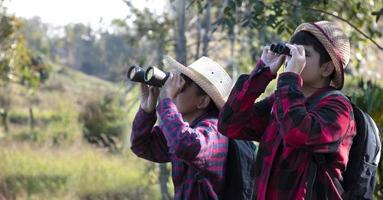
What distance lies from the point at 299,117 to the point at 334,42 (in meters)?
0.38

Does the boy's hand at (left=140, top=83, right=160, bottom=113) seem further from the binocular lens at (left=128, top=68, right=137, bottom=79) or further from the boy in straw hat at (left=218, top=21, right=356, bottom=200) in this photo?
the boy in straw hat at (left=218, top=21, right=356, bottom=200)

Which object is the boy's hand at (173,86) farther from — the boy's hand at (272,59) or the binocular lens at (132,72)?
the boy's hand at (272,59)

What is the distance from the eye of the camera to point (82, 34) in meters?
46.8

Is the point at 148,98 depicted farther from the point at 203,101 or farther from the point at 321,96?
the point at 321,96

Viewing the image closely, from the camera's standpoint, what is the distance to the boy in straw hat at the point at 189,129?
2.96 metres

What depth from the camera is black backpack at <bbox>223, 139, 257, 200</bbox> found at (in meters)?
3.11

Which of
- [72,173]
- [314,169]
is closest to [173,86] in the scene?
[314,169]

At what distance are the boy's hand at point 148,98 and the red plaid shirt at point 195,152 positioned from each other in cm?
3

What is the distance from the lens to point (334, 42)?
2666 millimetres

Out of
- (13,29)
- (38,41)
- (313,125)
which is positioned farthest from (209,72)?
(38,41)

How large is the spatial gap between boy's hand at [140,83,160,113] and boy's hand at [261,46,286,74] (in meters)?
0.78

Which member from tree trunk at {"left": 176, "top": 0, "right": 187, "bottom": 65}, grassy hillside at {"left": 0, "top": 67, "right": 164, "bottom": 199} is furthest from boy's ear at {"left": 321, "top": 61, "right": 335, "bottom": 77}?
grassy hillside at {"left": 0, "top": 67, "right": 164, "bottom": 199}

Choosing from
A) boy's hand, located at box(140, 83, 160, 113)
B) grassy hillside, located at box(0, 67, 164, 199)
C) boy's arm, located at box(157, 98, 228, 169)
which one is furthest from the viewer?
grassy hillside, located at box(0, 67, 164, 199)

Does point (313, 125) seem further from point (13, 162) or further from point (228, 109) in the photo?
point (13, 162)
